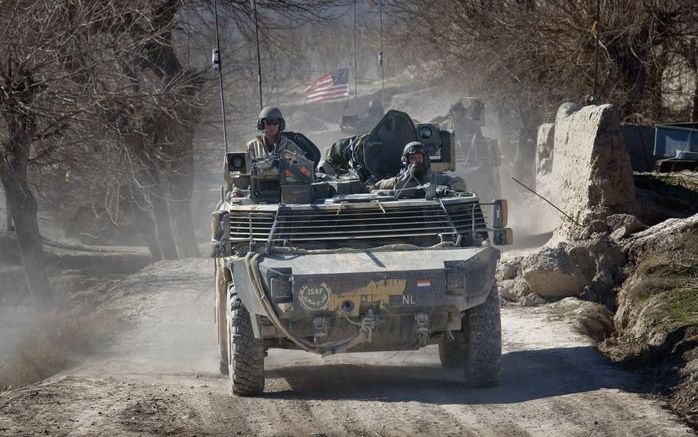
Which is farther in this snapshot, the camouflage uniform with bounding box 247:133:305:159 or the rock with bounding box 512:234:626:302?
the rock with bounding box 512:234:626:302

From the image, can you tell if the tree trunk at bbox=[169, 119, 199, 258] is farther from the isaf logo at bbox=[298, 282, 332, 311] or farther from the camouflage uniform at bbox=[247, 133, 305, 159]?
the isaf logo at bbox=[298, 282, 332, 311]

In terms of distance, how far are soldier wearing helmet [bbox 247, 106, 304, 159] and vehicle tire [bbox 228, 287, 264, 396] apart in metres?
2.83

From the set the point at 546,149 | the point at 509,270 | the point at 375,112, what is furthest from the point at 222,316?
the point at 546,149

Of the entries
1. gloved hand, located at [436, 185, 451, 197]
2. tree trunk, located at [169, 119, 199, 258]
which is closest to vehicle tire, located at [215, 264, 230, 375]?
gloved hand, located at [436, 185, 451, 197]

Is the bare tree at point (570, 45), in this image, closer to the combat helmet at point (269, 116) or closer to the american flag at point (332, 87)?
Answer: the american flag at point (332, 87)

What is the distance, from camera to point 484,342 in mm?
10062

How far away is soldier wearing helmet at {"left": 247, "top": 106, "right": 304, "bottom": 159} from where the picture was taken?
12547mm

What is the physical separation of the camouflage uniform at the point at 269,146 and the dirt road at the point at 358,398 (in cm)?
209

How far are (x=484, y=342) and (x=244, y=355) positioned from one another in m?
1.98

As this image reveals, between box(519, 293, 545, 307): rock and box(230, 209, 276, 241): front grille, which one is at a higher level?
box(230, 209, 276, 241): front grille

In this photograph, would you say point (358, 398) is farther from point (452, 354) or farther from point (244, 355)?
point (452, 354)

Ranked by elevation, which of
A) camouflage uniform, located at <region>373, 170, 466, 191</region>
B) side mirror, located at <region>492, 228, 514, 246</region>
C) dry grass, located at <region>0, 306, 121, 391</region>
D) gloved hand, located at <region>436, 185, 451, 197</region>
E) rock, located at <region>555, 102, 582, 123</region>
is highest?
rock, located at <region>555, 102, 582, 123</region>

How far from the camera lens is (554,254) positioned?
48.9 ft

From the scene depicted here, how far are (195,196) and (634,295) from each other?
27.3m
